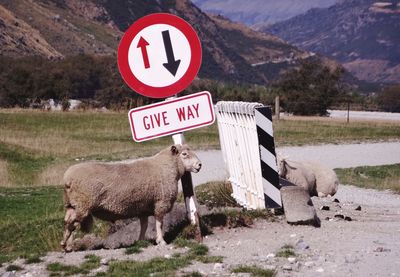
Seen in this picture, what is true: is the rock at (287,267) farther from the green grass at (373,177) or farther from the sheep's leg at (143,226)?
the green grass at (373,177)

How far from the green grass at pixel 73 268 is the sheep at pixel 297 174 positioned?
783cm

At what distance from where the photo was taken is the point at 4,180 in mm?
21875

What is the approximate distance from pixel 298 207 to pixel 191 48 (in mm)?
2706

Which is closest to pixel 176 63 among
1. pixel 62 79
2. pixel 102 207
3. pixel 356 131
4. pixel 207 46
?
pixel 102 207

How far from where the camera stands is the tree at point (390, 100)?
80188mm

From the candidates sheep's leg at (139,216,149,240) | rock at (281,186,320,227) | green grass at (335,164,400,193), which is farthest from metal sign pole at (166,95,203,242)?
green grass at (335,164,400,193)

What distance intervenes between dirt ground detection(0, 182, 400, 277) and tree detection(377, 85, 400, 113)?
70.8 m

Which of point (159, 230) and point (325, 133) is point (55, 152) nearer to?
point (325, 133)

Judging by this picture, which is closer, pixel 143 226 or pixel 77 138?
pixel 143 226

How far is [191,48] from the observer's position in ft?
31.8

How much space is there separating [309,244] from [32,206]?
8622 mm

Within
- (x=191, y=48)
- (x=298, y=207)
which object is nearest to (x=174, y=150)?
(x=191, y=48)

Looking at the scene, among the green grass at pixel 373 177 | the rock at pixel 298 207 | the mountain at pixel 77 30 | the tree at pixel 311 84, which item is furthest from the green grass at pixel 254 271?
the mountain at pixel 77 30

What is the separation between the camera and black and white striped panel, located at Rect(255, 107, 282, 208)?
35.1 feet
